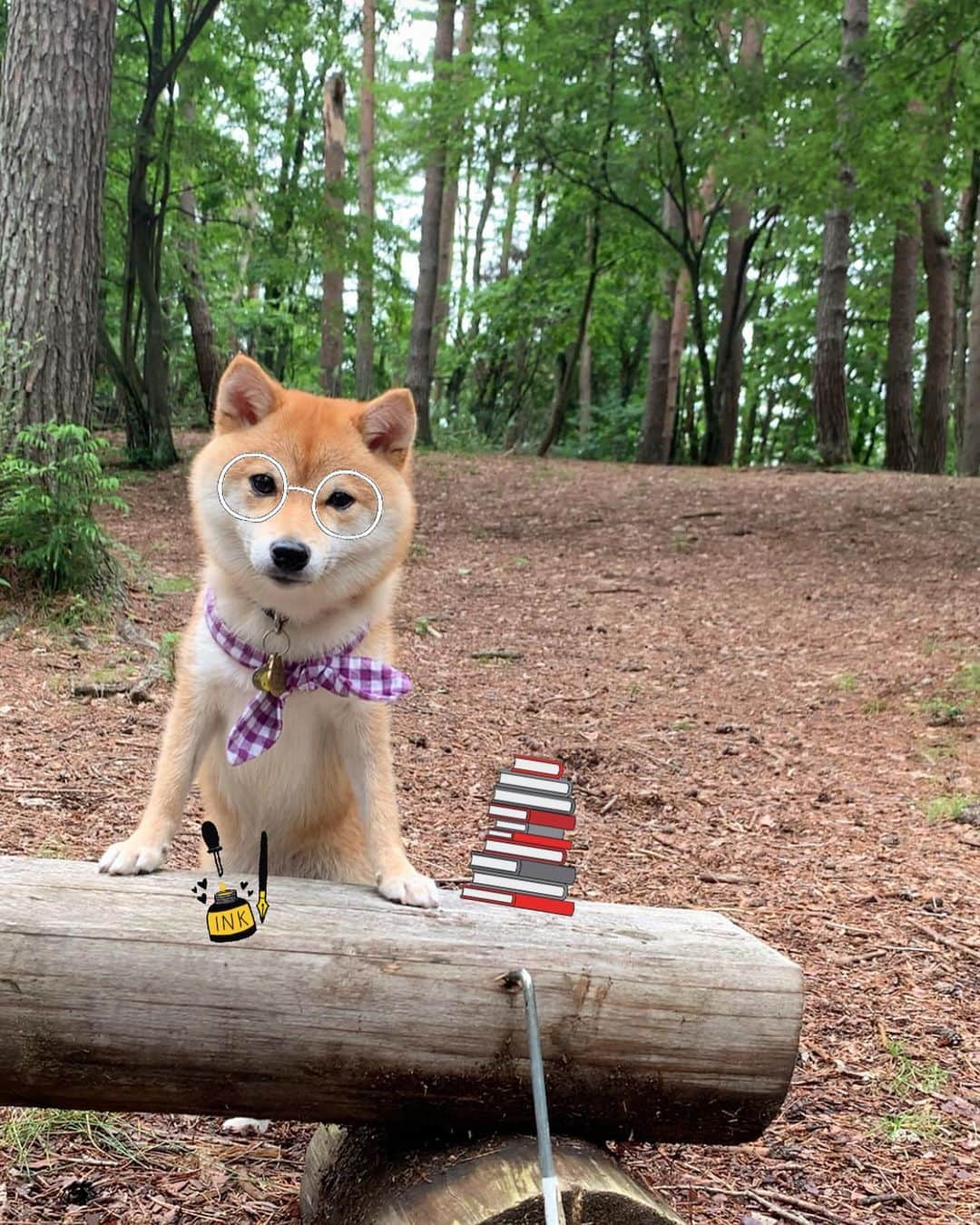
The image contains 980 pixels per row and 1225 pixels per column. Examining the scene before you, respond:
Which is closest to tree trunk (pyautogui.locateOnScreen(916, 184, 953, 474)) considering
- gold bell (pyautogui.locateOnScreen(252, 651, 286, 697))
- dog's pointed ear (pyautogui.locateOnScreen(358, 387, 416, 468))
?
dog's pointed ear (pyautogui.locateOnScreen(358, 387, 416, 468))

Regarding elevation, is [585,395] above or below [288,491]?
above

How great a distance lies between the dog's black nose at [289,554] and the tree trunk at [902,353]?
1460 centimetres

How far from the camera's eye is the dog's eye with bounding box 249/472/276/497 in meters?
2.14

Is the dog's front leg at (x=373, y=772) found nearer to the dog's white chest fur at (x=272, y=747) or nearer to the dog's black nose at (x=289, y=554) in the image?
the dog's white chest fur at (x=272, y=747)

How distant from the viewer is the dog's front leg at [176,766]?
88.9 inches

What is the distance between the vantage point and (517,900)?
213 centimetres

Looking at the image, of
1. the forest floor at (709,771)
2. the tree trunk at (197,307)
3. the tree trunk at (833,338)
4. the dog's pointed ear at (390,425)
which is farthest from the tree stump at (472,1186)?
the tree trunk at (833,338)

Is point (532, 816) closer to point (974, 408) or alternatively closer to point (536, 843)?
point (536, 843)

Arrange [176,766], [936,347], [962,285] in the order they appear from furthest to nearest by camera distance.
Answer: [962,285]
[936,347]
[176,766]

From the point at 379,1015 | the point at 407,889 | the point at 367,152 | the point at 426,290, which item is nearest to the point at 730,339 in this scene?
the point at 426,290

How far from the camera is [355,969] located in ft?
6.22

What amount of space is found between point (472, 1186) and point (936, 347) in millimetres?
16160

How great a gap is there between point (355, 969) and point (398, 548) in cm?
93

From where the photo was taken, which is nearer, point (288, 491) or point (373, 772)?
point (288, 491)
